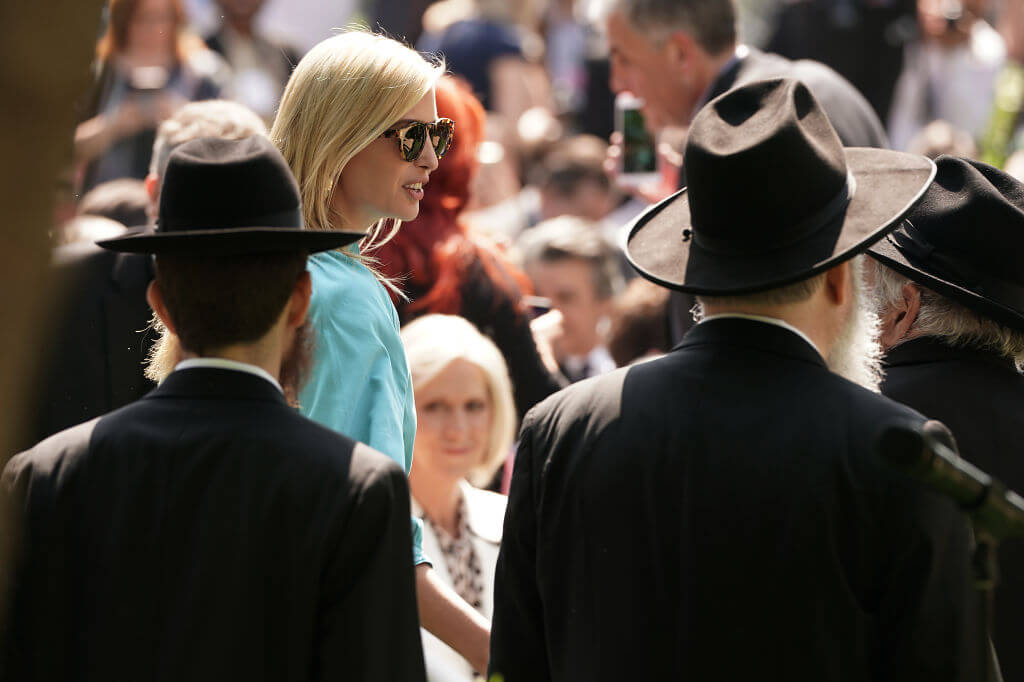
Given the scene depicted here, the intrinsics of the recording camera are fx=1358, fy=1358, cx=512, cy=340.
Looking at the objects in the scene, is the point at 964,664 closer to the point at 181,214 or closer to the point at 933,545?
the point at 933,545

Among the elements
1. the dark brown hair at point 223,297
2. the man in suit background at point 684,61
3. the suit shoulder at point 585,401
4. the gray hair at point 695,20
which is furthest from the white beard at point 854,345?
the gray hair at point 695,20

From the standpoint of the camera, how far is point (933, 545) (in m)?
2.10

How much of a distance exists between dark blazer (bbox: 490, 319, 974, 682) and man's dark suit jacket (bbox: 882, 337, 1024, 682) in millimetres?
722

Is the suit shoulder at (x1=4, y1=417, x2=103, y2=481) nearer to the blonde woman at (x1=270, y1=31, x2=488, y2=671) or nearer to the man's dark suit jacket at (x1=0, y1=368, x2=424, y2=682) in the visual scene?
the man's dark suit jacket at (x1=0, y1=368, x2=424, y2=682)

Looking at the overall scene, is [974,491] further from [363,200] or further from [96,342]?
[96,342]

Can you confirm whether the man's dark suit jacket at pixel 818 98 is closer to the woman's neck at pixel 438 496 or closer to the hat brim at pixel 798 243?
the woman's neck at pixel 438 496

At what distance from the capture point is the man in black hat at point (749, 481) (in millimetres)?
2150

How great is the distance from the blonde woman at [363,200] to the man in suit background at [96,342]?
1056 millimetres

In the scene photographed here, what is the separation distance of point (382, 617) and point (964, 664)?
2.97 feet

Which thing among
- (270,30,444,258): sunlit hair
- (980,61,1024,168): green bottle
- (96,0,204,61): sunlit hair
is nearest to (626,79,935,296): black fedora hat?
(270,30,444,258): sunlit hair

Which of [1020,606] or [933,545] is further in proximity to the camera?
[1020,606]

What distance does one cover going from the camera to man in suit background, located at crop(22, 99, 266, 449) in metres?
3.97

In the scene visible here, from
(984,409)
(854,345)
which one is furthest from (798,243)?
(984,409)

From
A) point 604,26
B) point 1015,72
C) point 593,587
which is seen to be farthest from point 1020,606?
point 1015,72
